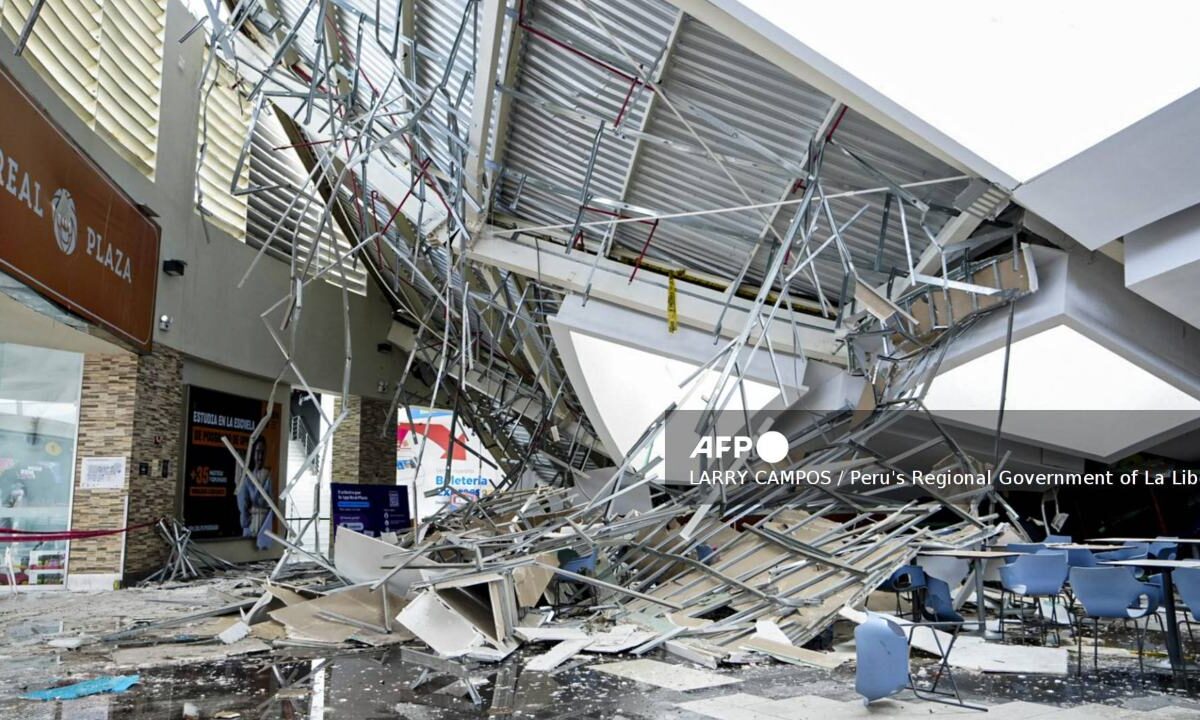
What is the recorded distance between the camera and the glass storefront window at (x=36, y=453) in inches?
542

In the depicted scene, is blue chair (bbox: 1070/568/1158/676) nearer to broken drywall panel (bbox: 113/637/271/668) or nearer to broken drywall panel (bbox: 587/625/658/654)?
broken drywall panel (bbox: 587/625/658/654)

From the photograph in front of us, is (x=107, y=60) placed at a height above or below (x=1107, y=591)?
above

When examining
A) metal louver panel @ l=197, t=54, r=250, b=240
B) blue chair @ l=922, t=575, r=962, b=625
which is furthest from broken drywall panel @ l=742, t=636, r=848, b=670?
metal louver panel @ l=197, t=54, r=250, b=240

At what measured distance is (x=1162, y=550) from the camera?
380 inches

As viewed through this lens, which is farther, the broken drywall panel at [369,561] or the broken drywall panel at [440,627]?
the broken drywall panel at [369,561]

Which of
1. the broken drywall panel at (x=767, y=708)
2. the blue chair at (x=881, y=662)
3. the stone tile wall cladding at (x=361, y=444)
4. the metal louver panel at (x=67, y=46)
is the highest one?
the metal louver panel at (x=67, y=46)

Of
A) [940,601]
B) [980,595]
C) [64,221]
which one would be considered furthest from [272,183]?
[940,601]

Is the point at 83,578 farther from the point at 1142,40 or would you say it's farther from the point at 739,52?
the point at 1142,40

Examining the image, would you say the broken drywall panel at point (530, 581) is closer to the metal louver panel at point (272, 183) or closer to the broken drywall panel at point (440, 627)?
the broken drywall panel at point (440, 627)

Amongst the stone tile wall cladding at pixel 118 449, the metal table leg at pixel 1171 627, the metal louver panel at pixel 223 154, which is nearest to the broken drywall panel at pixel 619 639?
the metal table leg at pixel 1171 627

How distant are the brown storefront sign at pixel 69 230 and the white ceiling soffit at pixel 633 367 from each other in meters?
5.76

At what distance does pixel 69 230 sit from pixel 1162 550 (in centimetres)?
1215

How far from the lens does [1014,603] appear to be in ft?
36.2

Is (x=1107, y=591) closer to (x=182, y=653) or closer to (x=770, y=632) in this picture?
(x=770, y=632)
